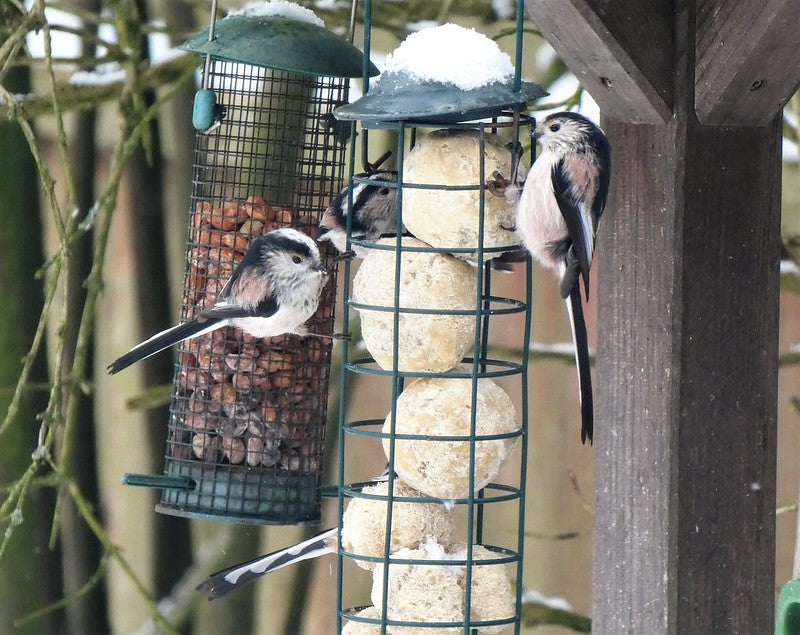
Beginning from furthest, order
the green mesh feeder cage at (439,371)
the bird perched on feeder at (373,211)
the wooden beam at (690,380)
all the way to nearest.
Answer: the bird perched on feeder at (373,211), the green mesh feeder cage at (439,371), the wooden beam at (690,380)

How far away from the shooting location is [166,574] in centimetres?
345

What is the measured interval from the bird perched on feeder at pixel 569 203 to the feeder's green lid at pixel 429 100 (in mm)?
157

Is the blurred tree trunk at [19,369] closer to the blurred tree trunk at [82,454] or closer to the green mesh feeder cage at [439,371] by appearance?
the blurred tree trunk at [82,454]

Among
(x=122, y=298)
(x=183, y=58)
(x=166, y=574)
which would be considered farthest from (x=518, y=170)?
(x=166, y=574)

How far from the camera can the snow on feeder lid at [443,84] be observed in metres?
1.78

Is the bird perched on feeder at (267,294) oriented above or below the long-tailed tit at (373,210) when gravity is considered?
below

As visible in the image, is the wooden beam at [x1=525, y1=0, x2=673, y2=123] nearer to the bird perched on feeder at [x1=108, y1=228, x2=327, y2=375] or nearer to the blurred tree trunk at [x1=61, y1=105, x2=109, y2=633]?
the bird perched on feeder at [x1=108, y1=228, x2=327, y2=375]

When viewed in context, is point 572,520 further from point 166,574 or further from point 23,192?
point 23,192

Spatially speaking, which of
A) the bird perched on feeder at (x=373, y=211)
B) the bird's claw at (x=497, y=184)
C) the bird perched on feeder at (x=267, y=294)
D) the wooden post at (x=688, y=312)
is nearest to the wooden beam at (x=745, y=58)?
the wooden post at (x=688, y=312)

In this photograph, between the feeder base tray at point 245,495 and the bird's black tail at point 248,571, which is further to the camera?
the feeder base tray at point 245,495

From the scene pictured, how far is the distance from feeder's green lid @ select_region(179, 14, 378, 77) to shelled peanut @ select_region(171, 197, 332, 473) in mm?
464

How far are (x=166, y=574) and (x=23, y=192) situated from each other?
126 cm

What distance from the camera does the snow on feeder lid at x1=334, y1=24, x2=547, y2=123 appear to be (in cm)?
178

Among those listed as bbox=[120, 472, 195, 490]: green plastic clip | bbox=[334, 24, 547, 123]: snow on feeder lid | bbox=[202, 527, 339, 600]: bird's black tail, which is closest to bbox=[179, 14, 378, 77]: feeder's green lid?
bbox=[334, 24, 547, 123]: snow on feeder lid
